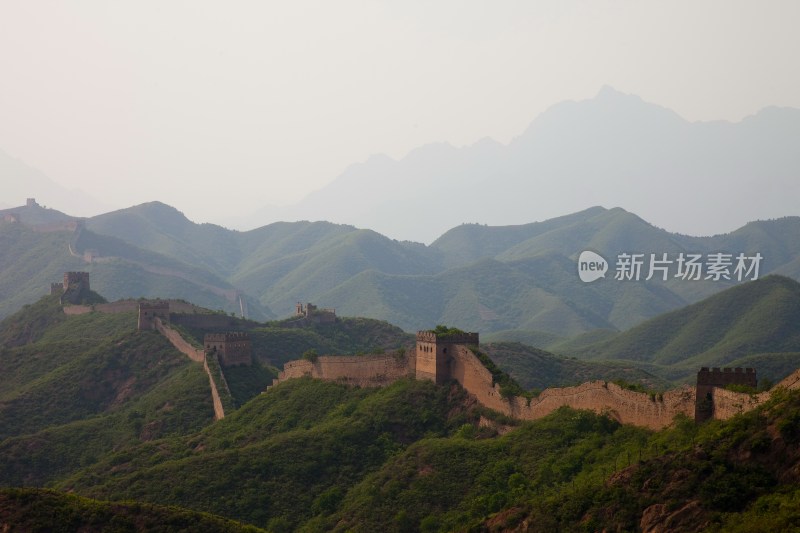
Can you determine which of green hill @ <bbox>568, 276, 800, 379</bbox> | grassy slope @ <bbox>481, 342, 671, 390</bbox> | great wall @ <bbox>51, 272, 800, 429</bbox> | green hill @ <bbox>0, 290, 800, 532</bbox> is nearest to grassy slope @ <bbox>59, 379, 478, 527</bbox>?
green hill @ <bbox>0, 290, 800, 532</bbox>

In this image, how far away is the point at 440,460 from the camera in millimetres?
52562

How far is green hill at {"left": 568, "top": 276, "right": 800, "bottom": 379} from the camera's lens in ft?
436

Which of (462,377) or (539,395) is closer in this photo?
(539,395)

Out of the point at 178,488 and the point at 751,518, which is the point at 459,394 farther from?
the point at 751,518

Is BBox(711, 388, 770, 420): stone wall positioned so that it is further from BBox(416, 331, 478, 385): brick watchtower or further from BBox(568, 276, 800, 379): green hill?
BBox(568, 276, 800, 379): green hill

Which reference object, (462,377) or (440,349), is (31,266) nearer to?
(440,349)

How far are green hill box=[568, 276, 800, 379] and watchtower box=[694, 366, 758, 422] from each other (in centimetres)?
8739

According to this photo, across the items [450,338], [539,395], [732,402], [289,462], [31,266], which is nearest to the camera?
[732,402]

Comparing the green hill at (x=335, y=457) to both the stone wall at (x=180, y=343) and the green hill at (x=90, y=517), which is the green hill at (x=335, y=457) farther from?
the stone wall at (x=180, y=343)

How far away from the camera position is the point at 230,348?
88.1 m

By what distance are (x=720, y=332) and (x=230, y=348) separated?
7831cm

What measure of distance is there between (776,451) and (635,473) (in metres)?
5.16

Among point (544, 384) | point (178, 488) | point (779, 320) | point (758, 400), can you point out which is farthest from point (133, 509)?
point (779, 320)

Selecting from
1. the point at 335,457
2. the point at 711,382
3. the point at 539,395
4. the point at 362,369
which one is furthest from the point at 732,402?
the point at 362,369
